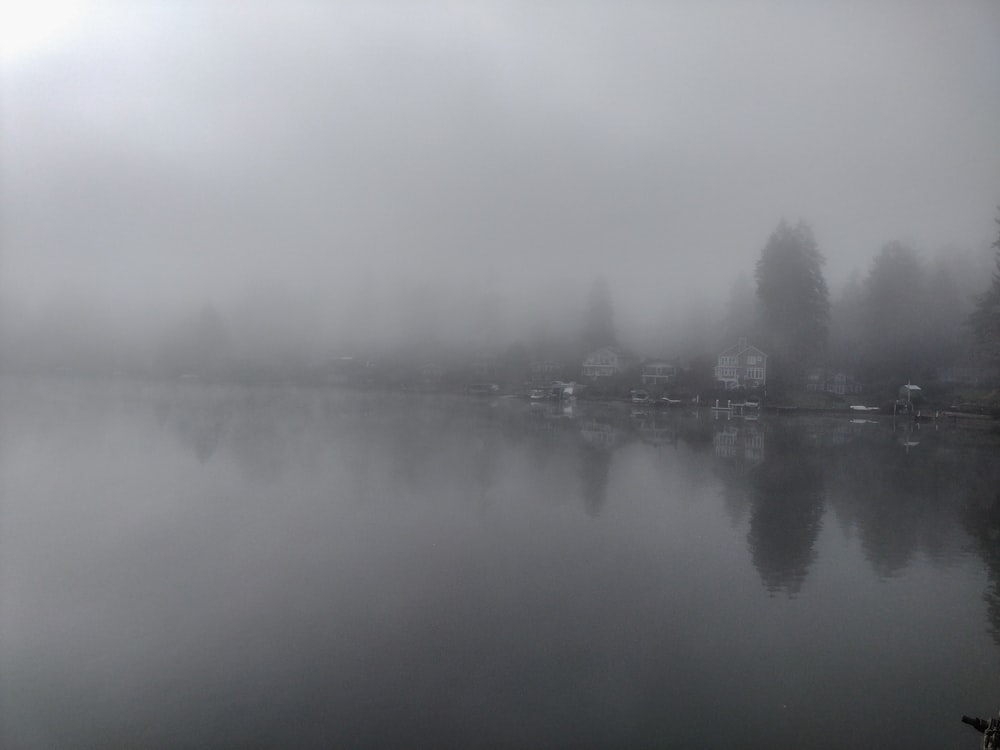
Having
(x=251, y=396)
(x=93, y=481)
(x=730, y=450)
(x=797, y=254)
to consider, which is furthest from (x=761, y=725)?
(x=251, y=396)

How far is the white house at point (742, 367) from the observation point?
161 feet

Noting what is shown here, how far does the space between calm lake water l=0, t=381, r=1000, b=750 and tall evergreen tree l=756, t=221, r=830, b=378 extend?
2644 cm

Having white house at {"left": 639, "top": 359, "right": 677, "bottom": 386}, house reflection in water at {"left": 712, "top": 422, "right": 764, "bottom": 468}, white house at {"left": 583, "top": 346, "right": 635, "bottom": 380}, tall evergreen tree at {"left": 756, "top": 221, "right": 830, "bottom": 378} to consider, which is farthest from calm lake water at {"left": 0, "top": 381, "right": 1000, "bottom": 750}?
white house at {"left": 583, "top": 346, "right": 635, "bottom": 380}

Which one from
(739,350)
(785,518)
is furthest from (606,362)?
(785,518)

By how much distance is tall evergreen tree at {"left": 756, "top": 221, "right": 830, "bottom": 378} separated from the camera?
1838 inches

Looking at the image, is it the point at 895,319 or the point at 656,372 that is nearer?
the point at 895,319

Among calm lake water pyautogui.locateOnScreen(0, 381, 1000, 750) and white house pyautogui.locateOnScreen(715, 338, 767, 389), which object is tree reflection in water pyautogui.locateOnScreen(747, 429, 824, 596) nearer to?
calm lake water pyautogui.locateOnScreen(0, 381, 1000, 750)

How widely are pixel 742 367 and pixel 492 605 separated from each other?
45.3 m

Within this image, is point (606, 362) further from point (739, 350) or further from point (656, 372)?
point (739, 350)

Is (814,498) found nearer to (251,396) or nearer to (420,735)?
(420,735)

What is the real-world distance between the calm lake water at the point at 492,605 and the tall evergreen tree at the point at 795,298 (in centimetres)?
2644

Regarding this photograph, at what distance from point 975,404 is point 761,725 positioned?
40.8m

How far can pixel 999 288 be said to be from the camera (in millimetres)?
36031

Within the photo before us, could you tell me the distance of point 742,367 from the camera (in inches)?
1994
